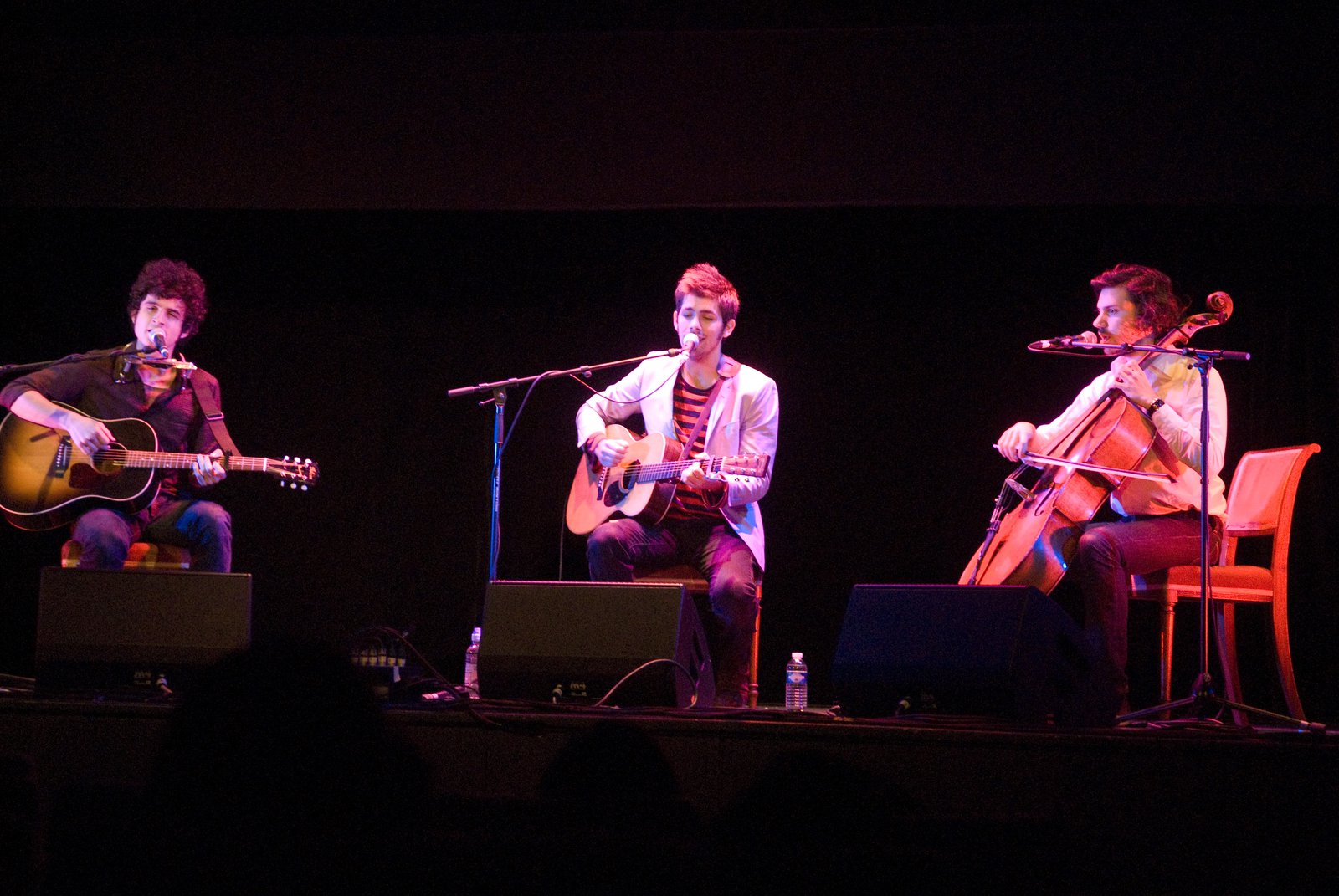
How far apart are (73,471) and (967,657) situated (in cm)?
343

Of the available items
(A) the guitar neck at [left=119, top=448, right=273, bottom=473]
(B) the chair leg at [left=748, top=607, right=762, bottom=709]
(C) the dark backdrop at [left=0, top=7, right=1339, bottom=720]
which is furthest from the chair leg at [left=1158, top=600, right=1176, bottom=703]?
(A) the guitar neck at [left=119, top=448, right=273, bottom=473]

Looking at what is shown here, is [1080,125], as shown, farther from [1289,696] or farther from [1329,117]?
[1289,696]

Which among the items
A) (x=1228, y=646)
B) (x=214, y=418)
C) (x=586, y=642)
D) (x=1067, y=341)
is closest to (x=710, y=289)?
(x=1067, y=341)

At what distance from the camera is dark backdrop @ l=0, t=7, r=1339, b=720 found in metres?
4.78

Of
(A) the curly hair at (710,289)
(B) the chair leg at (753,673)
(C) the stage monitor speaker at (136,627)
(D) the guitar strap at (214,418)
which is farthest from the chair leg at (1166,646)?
(D) the guitar strap at (214,418)

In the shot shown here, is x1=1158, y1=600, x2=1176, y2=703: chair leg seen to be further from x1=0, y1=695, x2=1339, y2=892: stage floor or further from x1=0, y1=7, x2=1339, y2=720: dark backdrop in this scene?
x1=0, y1=695, x2=1339, y2=892: stage floor

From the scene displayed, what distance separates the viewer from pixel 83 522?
4266mm

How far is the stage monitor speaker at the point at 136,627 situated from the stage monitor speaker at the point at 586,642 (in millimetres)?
701

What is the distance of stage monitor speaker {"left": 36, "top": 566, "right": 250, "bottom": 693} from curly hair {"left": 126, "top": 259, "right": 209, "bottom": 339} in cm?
192

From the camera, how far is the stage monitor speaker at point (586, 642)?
311cm

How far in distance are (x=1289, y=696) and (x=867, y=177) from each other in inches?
100

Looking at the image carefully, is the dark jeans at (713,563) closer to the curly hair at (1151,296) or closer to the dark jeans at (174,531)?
the dark jeans at (174,531)

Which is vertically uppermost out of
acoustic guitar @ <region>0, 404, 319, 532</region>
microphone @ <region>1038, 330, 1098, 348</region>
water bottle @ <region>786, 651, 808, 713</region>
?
microphone @ <region>1038, 330, 1098, 348</region>

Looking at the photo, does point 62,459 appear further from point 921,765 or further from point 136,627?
point 921,765
